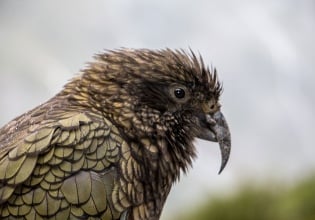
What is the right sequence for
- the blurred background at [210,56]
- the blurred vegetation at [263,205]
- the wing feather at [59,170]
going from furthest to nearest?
the blurred background at [210,56]
the blurred vegetation at [263,205]
the wing feather at [59,170]

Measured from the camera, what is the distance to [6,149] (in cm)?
311

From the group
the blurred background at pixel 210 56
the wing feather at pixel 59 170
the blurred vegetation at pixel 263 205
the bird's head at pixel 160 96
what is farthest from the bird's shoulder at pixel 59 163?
the blurred background at pixel 210 56

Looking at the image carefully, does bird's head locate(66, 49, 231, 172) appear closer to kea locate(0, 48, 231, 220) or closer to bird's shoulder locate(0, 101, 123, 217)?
kea locate(0, 48, 231, 220)

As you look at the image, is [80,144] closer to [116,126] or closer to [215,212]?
[116,126]

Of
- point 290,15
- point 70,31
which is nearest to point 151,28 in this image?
point 70,31

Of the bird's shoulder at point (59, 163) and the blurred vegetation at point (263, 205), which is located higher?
the bird's shoulder at point (59, 163)

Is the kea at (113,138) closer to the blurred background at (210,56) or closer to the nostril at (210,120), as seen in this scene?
the nostril at (210,120)

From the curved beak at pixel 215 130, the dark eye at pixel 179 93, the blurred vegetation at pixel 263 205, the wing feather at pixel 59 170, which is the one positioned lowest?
the blurred vegetation at pixel 263 205

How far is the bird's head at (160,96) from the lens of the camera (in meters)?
3.30

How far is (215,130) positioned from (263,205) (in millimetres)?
3106

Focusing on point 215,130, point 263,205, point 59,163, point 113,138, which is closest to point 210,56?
point 263,205

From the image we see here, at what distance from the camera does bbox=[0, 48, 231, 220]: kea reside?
3066 millimetres

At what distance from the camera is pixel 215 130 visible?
3.38 meters

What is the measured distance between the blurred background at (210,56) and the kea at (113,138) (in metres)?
3.90
